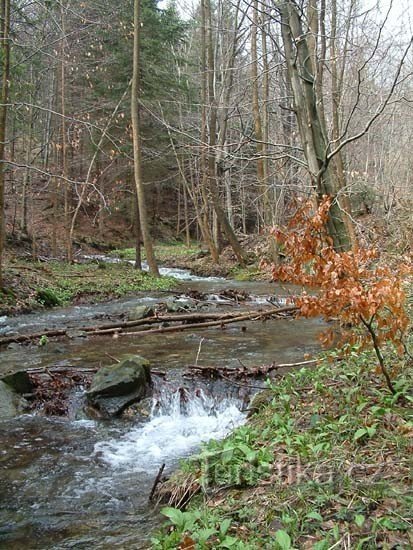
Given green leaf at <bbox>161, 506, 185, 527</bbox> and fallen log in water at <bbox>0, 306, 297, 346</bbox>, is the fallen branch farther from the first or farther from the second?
green leaf at <bbox>161, 506, 185, 527</bbox>

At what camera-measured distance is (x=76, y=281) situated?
56.2 ft

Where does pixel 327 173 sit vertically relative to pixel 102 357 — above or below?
above

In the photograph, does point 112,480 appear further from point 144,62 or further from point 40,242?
point 40,242

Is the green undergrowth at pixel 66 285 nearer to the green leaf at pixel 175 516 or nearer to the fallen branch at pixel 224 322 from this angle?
the fallen branch at pixel 224 322

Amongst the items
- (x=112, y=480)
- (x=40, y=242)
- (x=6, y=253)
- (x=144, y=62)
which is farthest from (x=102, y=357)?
(x=40, y=242)

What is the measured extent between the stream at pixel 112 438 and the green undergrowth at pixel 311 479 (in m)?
0.65

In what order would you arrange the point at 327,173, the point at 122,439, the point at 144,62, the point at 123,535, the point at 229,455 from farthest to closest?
1. the point at 144,62
2. the point at 327,173
3. the point at 122,439
4. the point at 229,455
5. the point at 123,535

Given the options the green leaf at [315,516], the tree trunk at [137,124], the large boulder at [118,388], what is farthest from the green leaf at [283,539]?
the tree trunk at [137,124]

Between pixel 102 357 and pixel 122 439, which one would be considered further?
pixel 102 357

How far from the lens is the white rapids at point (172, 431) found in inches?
216

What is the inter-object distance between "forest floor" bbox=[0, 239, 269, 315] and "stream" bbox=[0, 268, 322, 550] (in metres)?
2.42

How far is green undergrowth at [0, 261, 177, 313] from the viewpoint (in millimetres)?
13586

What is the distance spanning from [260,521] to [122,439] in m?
2.94

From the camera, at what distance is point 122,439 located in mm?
5938
